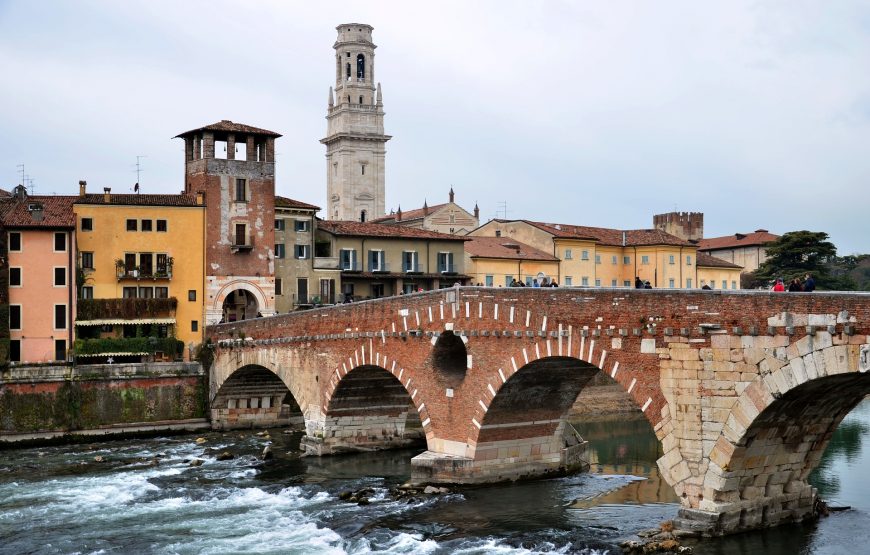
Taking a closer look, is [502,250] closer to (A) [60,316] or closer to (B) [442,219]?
(B) [442,219]

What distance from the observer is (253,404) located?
49.0 metres

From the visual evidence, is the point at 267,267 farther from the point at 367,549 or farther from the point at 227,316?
the point at 367,549

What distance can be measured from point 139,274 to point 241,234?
18.1 ft

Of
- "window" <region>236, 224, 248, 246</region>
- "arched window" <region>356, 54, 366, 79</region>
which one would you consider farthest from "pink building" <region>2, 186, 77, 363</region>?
"arched window" <region>356, 54, 366, 79</region>

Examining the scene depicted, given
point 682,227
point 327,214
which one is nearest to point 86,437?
point 682,227

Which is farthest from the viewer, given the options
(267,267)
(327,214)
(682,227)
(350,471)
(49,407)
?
(327,214)

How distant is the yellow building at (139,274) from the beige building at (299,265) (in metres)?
4.77

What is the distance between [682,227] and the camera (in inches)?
3332

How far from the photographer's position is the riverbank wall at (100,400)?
4394cm

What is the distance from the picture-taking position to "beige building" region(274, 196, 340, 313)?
5541 centimetres

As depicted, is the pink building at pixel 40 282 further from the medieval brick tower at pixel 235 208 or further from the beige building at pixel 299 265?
the beige building at pixel 299 265

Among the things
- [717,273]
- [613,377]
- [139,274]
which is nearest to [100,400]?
[139,274]

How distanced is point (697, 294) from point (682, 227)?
63.4 metres

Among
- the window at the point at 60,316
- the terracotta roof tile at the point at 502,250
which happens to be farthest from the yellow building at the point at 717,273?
the window at the point at 60,316
